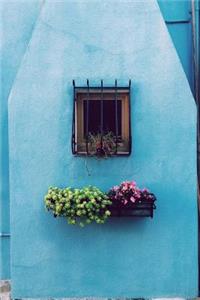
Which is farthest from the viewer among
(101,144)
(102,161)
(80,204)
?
(102,161)

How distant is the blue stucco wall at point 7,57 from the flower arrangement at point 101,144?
1.19 metres

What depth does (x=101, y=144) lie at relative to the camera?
14.9ft

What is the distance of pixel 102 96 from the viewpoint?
15.2ft

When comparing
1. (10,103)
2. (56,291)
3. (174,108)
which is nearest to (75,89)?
(10,103)

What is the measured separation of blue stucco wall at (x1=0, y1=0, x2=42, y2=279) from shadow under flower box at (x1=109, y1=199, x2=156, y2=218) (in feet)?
4.76

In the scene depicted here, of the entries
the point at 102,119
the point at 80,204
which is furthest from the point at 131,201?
the point at 102,119

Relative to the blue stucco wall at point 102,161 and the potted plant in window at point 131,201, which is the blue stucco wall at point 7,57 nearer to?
the blue stucco wall at point 102,161

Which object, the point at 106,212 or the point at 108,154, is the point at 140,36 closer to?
the point at 108,154

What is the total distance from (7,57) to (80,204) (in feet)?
6.63

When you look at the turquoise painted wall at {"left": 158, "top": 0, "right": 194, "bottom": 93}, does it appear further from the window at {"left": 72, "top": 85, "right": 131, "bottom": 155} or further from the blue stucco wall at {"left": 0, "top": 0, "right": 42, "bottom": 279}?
the blue stucco wall at {"left": 0, "top": 0, "right": 42, "bottom": 279}

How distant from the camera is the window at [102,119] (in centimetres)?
460

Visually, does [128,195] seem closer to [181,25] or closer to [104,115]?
[104,115]

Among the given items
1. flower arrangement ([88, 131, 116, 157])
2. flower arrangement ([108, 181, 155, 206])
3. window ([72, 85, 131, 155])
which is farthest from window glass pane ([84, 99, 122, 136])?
flower arrangement ([108, 181, 155, 206])

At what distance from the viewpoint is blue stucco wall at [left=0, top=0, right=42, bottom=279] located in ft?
16.8
